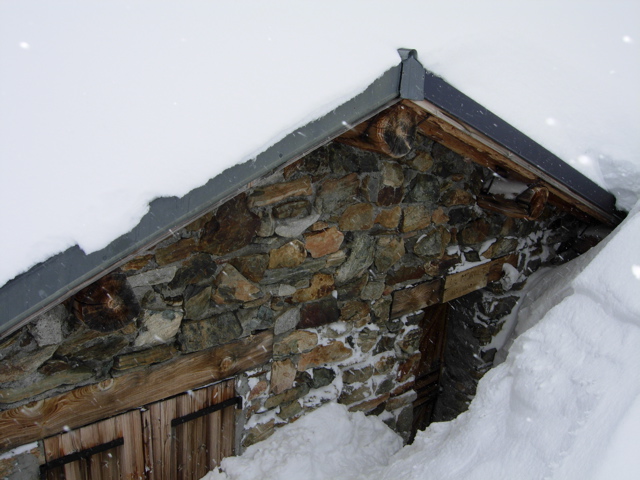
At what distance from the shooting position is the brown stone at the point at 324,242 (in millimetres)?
2420

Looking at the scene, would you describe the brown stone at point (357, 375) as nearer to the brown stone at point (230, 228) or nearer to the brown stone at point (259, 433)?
the brown stone at point (259, 433)

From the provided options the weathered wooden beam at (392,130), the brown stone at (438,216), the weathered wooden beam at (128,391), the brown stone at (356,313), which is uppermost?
the weathered wooden beam at (392,130)

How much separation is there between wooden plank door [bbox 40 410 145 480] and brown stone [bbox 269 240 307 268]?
3.19 feet

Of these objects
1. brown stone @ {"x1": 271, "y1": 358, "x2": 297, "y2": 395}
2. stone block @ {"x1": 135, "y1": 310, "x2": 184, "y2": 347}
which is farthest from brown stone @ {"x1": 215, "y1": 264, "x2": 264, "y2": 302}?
brown stone @ {"x1": 271, "y1": 358, "x2": 297, "y2": 395}

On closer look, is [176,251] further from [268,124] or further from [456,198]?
[456,198]

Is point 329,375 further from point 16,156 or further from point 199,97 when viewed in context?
point 16,156

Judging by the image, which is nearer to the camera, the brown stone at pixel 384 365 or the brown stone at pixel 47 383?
the brown stone at pixel 47 383

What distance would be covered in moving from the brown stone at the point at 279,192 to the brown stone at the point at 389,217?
55cm

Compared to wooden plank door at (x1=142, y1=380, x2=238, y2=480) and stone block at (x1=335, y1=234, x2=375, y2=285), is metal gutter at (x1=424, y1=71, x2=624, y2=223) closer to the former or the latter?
stone block at (x1=335, y1=234, x2=375, y2=285)

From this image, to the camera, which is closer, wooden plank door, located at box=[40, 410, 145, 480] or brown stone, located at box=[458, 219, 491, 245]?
wooden plank door, located at box=[40, 410, 145, 480]

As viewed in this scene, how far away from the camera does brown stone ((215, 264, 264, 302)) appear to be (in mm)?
2162

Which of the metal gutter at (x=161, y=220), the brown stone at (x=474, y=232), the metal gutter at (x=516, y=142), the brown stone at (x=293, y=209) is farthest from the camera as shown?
the brown stone at (x=474, y=232)

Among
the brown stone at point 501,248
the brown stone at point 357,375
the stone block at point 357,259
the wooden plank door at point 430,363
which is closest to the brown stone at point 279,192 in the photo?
the stone block at point 357,259

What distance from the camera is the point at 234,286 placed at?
86.7 inches
